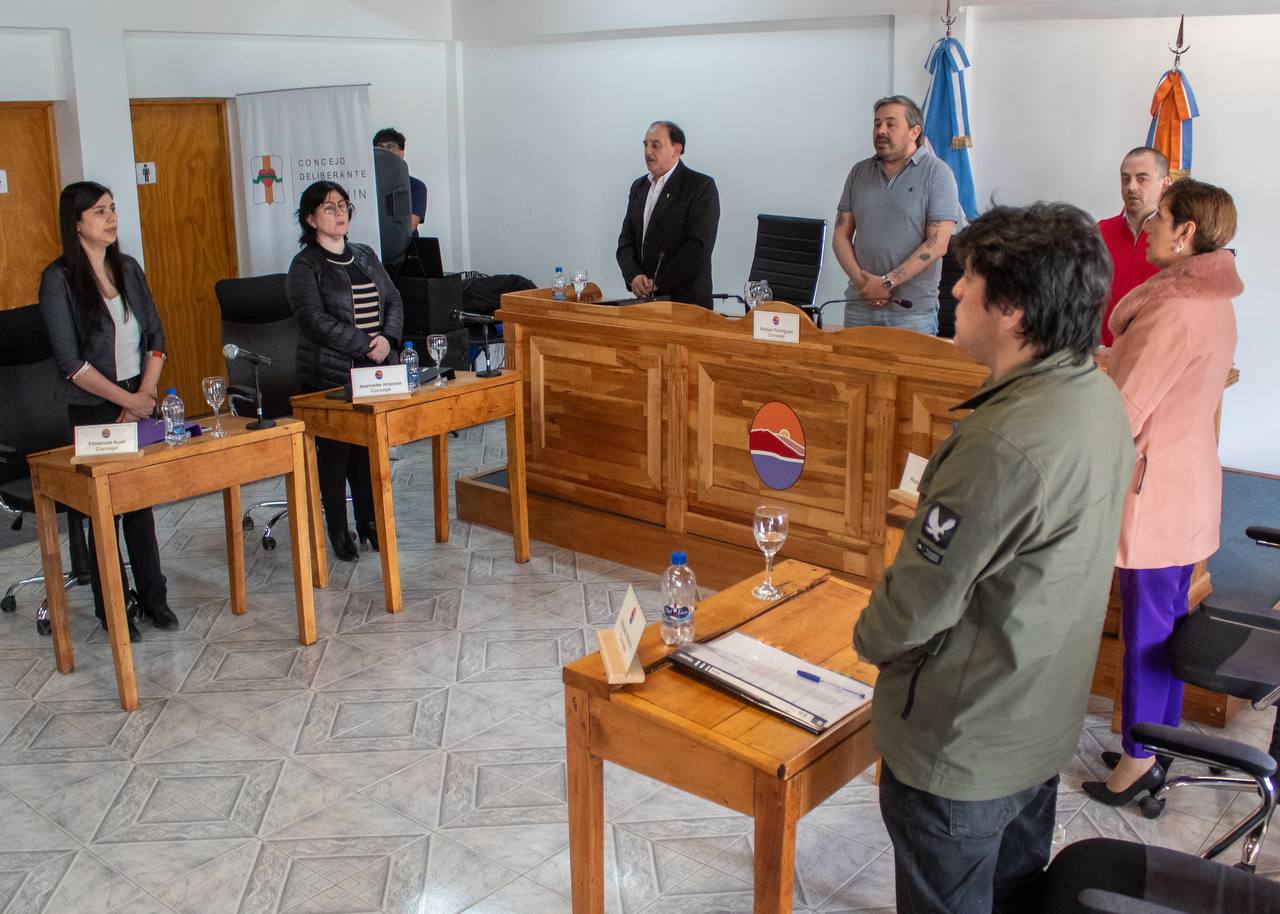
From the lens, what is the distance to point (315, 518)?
5012mm

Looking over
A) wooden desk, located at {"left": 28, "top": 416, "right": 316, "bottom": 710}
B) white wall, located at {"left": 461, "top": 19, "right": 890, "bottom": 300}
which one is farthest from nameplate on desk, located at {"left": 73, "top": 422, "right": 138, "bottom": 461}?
white wall, located at {"left": 461, "top": 19, "right": 890, "bottom": 300}

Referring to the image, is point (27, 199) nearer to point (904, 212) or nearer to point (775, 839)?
point (904, 212)

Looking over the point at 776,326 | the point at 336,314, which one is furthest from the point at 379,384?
the point at 776,326

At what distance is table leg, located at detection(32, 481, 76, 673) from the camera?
4.15 meters

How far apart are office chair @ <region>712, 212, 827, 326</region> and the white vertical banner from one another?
2427mm

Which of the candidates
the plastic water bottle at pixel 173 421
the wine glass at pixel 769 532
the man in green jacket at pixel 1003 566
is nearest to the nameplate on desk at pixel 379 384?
the plastic water bottle at pixel 173 421

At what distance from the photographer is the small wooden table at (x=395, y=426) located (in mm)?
4691

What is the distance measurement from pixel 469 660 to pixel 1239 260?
4.29 meters

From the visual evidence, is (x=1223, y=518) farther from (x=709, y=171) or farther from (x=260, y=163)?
(x=260, y=163)

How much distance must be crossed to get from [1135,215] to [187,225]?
18.3ft

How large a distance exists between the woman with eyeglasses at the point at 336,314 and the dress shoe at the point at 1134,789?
3.08 metres

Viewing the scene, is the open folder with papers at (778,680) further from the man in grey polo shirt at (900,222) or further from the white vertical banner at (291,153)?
the white vertical banner at (291,153)

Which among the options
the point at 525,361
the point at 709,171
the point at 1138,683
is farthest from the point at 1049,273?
the point at 709,171

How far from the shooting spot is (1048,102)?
650cm
